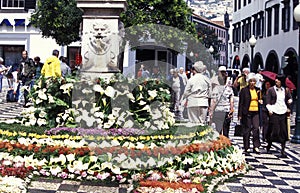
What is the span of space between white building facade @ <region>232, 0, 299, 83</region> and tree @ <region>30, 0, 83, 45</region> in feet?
29.8

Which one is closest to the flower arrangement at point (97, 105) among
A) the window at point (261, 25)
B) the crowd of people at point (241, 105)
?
the crowd of people at point (241, 105)

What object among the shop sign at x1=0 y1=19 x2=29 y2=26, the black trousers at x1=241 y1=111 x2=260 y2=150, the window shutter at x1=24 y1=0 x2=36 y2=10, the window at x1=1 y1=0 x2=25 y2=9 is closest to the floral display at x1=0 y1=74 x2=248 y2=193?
the black trousers at x1=241 y1=111 x2=260 y2=150

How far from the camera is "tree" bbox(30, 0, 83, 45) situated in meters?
24.5

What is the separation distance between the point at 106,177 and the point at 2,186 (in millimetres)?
A: 1561

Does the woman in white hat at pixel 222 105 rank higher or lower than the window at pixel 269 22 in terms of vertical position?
lower

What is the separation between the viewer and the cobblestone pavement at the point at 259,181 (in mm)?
6316

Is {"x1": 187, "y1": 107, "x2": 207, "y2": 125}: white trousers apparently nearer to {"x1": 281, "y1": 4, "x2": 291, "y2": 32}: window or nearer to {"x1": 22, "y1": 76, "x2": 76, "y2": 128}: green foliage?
{"x1": 22, "y1": 76, "x2": 76, "y2": 128}: green foliage

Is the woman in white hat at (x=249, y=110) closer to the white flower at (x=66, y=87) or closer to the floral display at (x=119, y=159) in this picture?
the floral display at (x=119, y=159)

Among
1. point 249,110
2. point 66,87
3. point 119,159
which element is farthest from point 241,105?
point 119,159

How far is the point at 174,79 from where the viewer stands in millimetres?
18141

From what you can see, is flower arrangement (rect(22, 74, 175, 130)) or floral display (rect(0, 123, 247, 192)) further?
flower arrangement (rect(22, 74, 175, 130))

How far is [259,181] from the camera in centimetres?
779

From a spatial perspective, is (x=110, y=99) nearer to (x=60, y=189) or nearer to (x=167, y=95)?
(x=167, y=95)

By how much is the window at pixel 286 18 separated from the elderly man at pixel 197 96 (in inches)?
897
